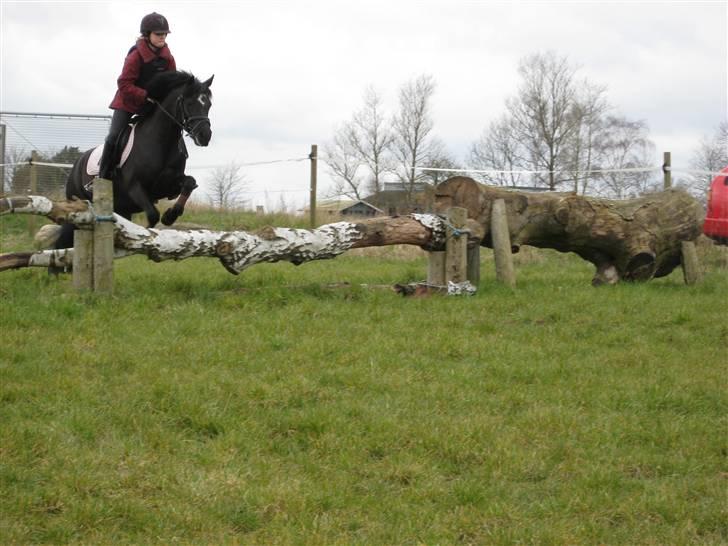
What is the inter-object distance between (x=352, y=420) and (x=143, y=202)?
16.9 feet

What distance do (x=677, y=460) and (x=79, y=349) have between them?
14.0 ft

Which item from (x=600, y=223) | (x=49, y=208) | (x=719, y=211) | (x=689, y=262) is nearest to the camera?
(x=719, y=211)

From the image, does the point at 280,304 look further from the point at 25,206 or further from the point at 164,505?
the point at 164,505

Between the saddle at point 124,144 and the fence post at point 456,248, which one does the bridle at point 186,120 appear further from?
the fence post at point 456,248

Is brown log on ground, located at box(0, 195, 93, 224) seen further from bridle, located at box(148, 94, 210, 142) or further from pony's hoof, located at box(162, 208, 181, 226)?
bridle, located at box(148, 94, 210, 142)

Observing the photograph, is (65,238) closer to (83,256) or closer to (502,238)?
(83,256)

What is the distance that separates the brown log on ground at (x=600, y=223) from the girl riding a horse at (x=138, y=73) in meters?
3.61

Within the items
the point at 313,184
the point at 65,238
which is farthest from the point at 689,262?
the point at 313,184

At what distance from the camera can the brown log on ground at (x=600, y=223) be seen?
11055 mm

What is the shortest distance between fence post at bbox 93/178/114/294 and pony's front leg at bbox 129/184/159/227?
1020 mm

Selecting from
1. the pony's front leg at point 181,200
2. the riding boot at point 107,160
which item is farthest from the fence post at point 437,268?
the riding boot at point 107,160

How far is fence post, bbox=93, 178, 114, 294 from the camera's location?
8.80 m

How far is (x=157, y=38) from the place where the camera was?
32.1ft

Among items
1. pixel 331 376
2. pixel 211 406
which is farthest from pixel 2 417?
pixel 331 376
